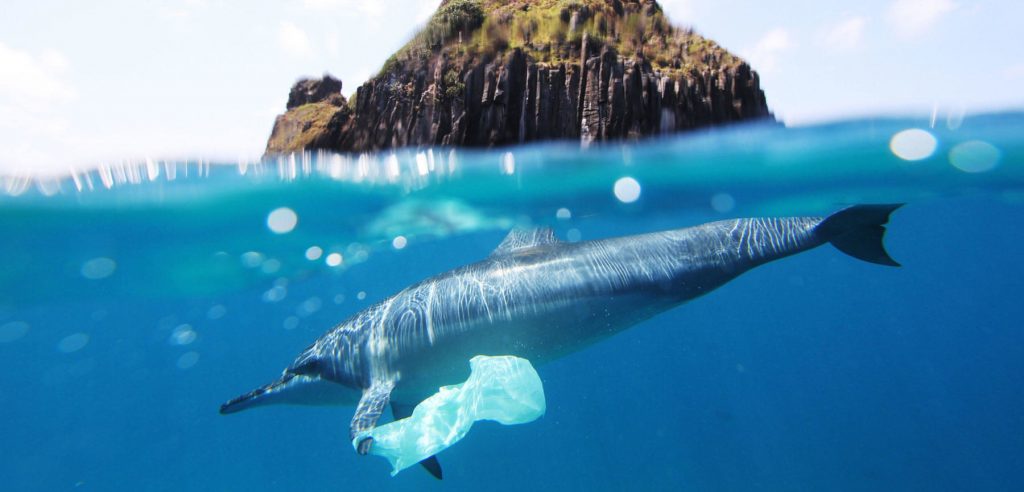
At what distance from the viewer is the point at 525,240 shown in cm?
746

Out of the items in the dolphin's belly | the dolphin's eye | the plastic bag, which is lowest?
the dolphin's eye

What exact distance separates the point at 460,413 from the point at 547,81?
5.35 meters

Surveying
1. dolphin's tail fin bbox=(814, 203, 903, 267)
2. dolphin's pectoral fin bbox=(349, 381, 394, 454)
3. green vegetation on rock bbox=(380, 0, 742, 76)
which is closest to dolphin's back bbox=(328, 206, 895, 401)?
dolphin's tail fin bbox=(814, 203, 903, 267)

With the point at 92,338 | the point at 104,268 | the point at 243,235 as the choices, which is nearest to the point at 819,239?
the point at 243,235

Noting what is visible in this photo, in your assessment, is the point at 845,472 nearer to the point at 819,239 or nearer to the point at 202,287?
the point at 819,239

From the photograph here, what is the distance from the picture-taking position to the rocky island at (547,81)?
8102 millimetres

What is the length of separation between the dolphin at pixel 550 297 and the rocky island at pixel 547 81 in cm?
248

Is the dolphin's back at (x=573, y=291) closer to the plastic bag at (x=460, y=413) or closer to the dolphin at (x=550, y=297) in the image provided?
the dolphin at (x=550, y=297)

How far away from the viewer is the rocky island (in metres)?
8.10

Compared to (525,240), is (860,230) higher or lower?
higher

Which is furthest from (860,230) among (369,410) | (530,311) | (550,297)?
(369,410)

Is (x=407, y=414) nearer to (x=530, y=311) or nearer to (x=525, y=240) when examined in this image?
(x=530, y=311)

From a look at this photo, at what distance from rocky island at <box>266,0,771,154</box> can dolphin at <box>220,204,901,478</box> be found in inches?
97.6

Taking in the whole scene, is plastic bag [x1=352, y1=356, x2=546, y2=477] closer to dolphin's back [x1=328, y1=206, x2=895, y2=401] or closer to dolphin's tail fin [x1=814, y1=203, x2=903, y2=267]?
dolphin's back [x1=328, y1=206, x2=895, y2=401]
